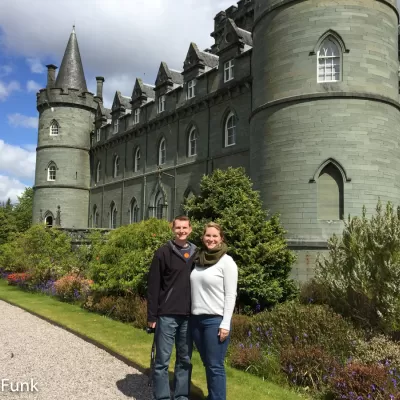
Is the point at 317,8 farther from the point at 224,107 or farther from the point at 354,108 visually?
the point at 224,107

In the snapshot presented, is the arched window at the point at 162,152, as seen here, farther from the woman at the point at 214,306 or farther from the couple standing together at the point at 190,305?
the woman at the point at 214,306

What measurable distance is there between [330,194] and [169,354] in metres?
10.2

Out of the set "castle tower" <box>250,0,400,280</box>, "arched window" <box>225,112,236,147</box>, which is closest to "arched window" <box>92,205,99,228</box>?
"arched window" <box>225,112,236,147</box>

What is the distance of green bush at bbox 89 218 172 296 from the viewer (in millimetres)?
11156

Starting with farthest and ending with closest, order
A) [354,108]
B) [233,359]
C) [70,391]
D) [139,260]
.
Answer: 1. [354,108]
2. [139,260]
3. [233,359]
4. [70,391]

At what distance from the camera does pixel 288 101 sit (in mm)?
14609

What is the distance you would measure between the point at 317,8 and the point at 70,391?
1351cm

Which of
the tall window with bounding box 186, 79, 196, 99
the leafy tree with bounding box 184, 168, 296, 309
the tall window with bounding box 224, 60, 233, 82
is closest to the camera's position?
the leafy tree with bounding box 184, 168, 296, 309

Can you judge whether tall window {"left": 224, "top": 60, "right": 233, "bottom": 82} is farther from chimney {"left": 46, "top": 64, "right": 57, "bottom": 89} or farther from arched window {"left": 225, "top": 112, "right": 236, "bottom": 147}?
chimney {"left": 46, "top": 64, "right": 57, "bottom": 89}

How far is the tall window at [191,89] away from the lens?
79.6ft

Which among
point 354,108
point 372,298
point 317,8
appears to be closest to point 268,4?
point 317,8

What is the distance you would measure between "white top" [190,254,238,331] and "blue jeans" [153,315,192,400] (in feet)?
1.22

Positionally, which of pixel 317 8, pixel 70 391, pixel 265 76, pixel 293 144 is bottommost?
pixel 70 391

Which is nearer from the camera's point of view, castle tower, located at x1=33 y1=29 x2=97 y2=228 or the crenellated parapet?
castle tower, located at x1=33 y1=29 x2=97 y2=228
